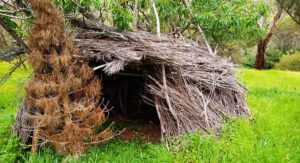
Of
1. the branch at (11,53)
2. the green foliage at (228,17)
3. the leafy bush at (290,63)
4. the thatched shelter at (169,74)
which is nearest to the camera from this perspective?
the thatched shelter at (169,74)

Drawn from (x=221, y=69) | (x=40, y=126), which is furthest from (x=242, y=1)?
(x=40, y=126)

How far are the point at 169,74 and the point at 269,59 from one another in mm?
26159

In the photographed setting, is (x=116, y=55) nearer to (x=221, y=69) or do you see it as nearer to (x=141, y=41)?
(x=141, y=41)

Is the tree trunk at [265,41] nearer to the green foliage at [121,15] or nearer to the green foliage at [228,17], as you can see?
the green foliage at [228,17]

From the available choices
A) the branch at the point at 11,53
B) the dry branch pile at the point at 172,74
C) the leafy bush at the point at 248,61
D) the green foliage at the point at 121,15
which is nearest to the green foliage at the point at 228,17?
the dry branch pile at the point at 172,74

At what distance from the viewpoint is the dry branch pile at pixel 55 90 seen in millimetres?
5750

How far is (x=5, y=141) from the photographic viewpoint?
20.9 feet

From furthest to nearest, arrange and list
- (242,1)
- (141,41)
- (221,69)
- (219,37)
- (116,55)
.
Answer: (219,37) → (242,1) → (221,69) → (141,41) → (116,55)

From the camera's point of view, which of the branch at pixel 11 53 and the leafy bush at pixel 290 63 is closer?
the branch at pixel 11 53

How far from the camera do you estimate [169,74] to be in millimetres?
7207

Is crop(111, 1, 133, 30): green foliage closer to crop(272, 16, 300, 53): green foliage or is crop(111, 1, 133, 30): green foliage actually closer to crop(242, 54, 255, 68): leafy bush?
crop(272, 16, 300, 53): green foliage

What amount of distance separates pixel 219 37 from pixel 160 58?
416 cm

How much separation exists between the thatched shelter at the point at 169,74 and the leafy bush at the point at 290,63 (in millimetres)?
22534

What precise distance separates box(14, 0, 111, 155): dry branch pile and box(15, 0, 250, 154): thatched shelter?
0.27 m
